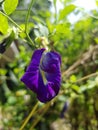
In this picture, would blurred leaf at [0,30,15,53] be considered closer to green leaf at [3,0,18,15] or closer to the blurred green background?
green leaf at [3,0,18,15]

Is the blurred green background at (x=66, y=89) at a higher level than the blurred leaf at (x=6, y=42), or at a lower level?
lower

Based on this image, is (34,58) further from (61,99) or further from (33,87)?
(61,99)

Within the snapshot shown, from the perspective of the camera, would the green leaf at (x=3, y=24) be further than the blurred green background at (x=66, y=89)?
No

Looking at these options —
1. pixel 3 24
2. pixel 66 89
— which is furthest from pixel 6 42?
pixel 66 89

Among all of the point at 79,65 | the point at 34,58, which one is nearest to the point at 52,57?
the point at 34,58

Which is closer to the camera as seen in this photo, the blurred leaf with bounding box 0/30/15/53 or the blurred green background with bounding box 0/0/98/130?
the blurred leaf with bounding box 0/30/15/53

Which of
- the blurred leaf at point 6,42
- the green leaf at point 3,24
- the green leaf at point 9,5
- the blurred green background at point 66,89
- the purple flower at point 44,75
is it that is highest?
the green leaf at point 9,5

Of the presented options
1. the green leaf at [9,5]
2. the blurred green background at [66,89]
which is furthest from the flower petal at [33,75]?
the blurred green background at [66,89]

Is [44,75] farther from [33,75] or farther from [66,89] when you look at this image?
[66,89]

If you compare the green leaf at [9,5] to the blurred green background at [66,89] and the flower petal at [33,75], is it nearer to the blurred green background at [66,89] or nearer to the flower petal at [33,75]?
the flower petal at [33,75]

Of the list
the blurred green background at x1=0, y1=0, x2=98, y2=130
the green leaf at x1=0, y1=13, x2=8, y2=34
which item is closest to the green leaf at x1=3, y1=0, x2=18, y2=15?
the green leaf at x1=0, y1=13, x2=8, y2=34
